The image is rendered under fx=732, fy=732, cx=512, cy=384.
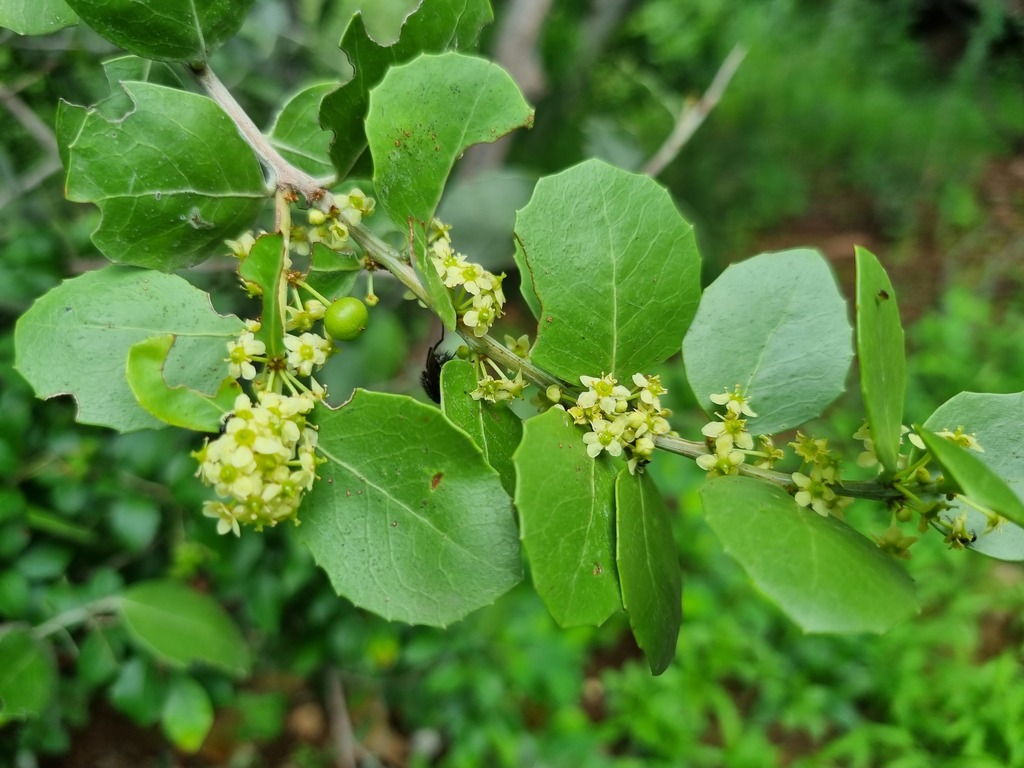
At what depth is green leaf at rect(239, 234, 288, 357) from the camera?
61cm

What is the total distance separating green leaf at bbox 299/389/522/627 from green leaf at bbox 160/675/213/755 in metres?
1.24

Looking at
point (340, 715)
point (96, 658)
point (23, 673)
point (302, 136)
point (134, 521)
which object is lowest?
point (340, 715)

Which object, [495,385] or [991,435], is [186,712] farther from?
[991,435]

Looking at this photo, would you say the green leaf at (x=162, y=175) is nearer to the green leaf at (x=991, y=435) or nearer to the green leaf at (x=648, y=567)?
the green leaf at (x=648, y=567)

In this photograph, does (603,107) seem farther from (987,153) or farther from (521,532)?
(987,153)

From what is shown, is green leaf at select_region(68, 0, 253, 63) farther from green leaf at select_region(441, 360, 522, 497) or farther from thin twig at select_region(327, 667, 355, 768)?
thin twig at select_region(327, 667, 355, 768)

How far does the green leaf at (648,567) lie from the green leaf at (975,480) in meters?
0.25

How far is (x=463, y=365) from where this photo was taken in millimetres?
695

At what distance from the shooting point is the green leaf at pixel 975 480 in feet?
1.72

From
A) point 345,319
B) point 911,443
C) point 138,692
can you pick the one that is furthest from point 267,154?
point 138,692

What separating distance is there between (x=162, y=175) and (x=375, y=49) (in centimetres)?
25

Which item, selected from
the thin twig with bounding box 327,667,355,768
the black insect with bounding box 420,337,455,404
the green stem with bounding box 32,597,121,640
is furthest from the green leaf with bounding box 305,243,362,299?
the thin twig with bounding box 327,667,355,768

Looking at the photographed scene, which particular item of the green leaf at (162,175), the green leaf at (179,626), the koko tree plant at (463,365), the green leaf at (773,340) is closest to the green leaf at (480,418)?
the koko tree plant at (463,365)

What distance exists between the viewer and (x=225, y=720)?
8.72 ft
